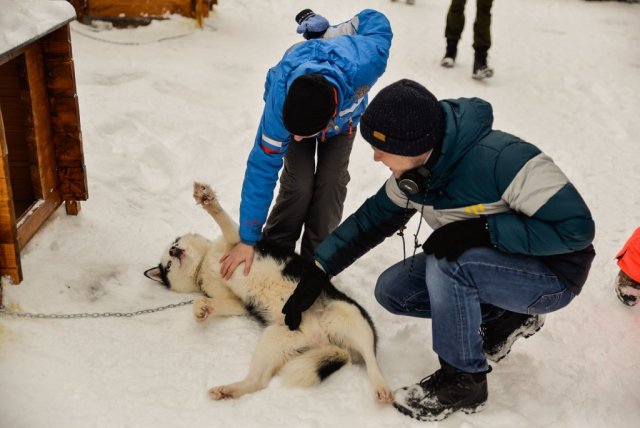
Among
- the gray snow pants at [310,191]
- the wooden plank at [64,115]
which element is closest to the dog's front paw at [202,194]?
the gray snow pants at [310,191]

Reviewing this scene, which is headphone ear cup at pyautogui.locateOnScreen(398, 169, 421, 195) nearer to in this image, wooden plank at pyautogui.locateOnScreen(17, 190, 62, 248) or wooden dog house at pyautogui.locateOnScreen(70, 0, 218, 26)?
wooden plank at pyautogui.locateOnScreen(17, 190, 62, 248)

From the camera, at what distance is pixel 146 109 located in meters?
4.82

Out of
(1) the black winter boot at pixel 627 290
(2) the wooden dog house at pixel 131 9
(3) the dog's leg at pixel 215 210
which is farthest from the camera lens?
(2) the wooden dog house at pixel 131 9

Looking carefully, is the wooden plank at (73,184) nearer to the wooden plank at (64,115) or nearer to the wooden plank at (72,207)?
the wooden plank at (72,207)

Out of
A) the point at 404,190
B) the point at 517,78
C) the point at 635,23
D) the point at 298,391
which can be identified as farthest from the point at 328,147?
the point at 635,23

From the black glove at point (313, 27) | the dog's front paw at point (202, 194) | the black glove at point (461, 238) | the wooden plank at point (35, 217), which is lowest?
the wooden plank at point (35, 217)

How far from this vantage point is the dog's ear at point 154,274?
3.15 m

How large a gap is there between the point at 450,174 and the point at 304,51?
2.92 ft

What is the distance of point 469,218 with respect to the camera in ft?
7.30

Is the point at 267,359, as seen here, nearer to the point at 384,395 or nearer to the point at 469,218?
the point at 384,395

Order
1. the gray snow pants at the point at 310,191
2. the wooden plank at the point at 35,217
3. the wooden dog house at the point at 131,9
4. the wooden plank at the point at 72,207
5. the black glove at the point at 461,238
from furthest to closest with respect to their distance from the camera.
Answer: the wooden dog house at the point at 131,9 → the wooden plank at the point at 72,207 → the gray snow pants at the point at 310,191 → the wooden plank at the point at 35,217 → the black glove at the point at 461,238

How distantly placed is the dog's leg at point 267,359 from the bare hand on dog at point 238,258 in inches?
14.3

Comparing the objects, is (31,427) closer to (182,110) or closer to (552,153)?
(182,110)

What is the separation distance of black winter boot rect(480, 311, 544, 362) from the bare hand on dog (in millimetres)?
1199
